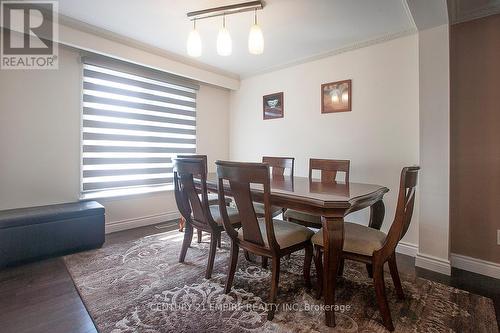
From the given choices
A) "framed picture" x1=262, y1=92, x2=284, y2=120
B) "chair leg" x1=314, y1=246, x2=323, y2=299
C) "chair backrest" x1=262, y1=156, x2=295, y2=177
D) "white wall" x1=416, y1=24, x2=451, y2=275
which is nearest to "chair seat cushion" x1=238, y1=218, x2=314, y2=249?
"chair leg" x1=314, y1=246, x2=323, y2=299

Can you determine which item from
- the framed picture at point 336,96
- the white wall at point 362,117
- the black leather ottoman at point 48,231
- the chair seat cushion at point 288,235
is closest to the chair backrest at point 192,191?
the chair seat cushion at point 288,235

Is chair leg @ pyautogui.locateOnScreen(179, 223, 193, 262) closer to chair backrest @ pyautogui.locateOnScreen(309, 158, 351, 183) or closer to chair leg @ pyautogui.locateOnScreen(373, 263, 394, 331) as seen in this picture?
chair backrest @ pyautogui.locateOnScreen(309, 158, 351, 183)

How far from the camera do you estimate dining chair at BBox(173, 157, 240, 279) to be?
1948mm

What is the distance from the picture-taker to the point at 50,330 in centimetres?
141

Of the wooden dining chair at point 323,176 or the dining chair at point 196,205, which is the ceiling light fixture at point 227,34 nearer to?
the dining chair at point 196,205

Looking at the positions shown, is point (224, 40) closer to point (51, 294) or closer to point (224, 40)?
point (224, 40)

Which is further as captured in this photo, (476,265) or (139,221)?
(139,221)

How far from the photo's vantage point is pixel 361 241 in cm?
154

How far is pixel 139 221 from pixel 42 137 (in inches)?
57.4

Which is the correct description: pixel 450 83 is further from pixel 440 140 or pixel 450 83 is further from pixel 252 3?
pixel 252 3

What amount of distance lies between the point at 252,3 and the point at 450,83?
6.11 ft

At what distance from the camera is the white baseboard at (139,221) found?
3.10 meters

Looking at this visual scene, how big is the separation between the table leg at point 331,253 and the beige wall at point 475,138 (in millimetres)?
1595

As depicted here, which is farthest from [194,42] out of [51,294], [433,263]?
[433,263]
